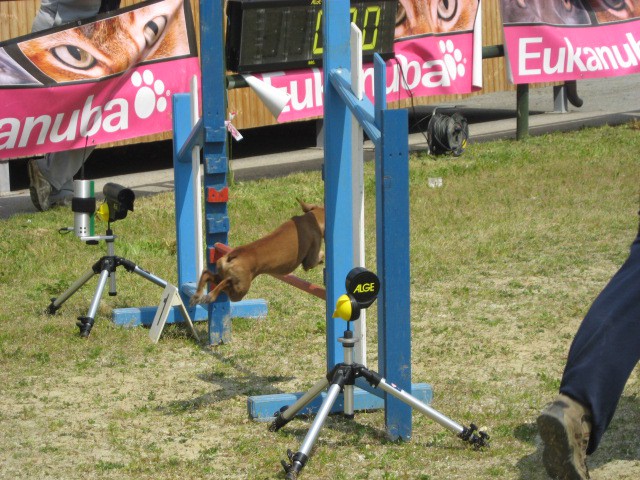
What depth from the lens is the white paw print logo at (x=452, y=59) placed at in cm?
1312

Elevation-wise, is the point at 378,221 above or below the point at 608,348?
above

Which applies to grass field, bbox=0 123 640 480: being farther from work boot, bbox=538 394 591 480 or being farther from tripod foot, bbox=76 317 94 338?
work boot, bbox=538 394 591 480

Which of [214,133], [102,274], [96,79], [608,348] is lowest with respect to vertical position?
[608,348]

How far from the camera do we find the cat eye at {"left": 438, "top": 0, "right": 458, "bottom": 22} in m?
13.0

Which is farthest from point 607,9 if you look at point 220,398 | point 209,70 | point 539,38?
point 220,398

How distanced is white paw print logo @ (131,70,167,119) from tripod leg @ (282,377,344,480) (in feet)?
21.4

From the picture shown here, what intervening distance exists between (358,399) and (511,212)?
4.90 metres

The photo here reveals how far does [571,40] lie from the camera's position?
1422 cm

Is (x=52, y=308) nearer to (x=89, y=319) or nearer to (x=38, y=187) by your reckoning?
(x=89, y=319)

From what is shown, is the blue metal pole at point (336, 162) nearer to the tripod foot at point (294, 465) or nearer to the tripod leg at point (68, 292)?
the tripod foot at point (294, 465)

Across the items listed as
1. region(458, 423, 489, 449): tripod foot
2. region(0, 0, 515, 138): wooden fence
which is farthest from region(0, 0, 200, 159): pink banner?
region(458, 423, 489, 449): tripod foot

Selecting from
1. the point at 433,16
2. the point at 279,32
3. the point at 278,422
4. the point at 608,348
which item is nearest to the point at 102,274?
the point at 278,422

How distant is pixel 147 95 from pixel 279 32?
1509 mm

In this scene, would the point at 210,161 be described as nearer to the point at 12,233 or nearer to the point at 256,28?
the point at 12,233
